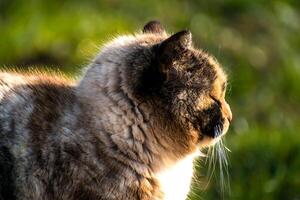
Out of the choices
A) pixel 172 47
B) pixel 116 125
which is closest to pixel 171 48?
pixel 172 47

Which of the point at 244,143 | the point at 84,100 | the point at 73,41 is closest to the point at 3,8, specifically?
the point at 73,41

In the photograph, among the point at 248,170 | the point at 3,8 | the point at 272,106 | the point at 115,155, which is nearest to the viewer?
the point at 115,155

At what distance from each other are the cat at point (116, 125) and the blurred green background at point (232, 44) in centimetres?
107

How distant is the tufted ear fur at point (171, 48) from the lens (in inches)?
151

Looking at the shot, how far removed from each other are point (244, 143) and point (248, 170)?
9.4 inches

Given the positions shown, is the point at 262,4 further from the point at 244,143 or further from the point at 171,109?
the point at 171,109

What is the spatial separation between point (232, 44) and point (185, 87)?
2.89 m

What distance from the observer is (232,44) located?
6785mm

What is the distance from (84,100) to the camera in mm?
3963

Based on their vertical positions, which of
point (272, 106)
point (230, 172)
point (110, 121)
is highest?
point (110, 121)

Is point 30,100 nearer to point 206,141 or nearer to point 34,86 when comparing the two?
point 34,86

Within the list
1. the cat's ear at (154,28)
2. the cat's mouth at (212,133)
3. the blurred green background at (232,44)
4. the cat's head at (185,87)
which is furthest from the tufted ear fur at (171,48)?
the blurred green background at (232,44)

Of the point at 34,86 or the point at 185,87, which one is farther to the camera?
the point at 34,86

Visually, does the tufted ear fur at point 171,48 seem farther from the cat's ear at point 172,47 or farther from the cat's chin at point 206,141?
the cat's chin at point 206,141
